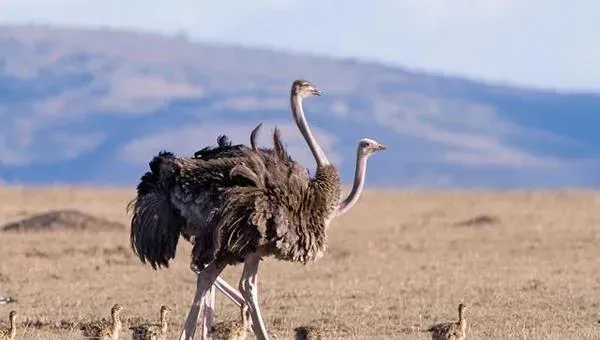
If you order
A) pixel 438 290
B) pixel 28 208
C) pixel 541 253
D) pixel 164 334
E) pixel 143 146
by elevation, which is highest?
pixel 143 146

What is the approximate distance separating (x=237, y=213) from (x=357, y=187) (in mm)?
1124

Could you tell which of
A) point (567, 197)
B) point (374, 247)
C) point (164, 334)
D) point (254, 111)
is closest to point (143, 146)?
point (254, 111)

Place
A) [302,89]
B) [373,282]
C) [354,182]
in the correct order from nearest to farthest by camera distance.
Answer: [354,182]
[302,89]
[373,282]

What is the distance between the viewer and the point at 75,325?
14.0m

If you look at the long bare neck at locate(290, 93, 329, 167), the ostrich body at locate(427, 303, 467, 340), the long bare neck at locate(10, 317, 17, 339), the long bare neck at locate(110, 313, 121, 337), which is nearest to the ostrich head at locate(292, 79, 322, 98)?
the long bare neck at locate(290, 93, 329, 167)

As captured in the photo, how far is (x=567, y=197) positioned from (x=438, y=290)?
33.3 m

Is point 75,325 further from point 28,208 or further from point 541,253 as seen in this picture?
point 28,208

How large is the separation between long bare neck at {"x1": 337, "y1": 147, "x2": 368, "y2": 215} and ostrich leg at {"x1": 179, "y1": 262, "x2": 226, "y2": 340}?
3.25ft

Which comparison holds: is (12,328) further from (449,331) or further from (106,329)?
(449,331)

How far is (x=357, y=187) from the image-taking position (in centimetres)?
1279

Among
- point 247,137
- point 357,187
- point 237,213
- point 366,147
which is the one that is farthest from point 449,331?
point 247,137

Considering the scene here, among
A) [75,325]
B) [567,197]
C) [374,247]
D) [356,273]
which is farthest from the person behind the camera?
[567,197]

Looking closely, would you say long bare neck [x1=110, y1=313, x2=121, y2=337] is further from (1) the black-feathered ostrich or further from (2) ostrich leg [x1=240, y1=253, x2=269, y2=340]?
(2) ostrich leg [x1=240, y1=253, x2=269, y2=340]

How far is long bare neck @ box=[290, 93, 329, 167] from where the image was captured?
1270 cm
